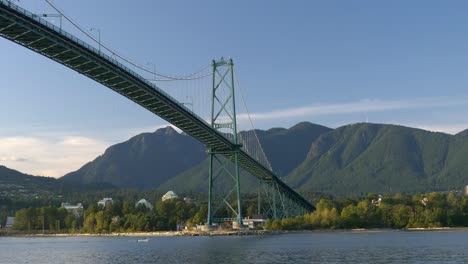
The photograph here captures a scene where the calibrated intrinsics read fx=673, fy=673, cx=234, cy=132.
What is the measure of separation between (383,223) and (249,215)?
31.3 metres

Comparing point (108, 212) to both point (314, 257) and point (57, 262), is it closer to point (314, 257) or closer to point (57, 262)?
point (57, 262)

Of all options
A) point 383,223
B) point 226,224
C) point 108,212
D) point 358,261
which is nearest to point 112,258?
point 358,261

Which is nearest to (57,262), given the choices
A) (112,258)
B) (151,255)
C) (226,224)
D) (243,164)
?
(112,258)

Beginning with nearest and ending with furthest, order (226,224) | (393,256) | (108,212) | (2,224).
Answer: (393,256) < (226,224) < (108,212) < (2,224)

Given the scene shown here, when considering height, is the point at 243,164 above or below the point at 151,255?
above

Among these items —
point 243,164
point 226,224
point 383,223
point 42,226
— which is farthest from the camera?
point 42,226

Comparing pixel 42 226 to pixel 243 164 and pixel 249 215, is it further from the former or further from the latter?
pixel 243 164

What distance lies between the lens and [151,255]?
55.5m

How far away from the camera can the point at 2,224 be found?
165 meters

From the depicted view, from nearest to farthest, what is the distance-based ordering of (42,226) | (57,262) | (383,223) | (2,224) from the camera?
(57,262), (383,223), (42,226), (2,224)

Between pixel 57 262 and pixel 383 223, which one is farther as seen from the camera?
pixel 383 223

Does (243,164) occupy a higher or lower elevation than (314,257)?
higher

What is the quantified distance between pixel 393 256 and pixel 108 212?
296 ft

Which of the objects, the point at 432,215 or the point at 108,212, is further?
the point at 108,212
